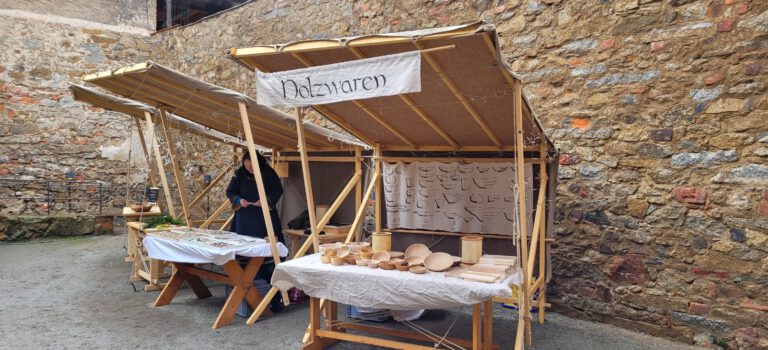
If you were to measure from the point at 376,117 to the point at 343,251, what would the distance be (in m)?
1.14

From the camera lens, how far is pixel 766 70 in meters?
3.43

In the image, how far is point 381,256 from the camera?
10.4ft

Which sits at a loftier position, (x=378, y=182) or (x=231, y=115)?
(x=231, y=115)

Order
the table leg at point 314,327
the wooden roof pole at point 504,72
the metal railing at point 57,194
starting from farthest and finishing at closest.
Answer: the metal railing at point 57,194 → the table leg at point 314,327 → the wooden roof pole at point 504,72

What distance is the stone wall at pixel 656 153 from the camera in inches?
138

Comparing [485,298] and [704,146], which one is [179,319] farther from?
[704,146]

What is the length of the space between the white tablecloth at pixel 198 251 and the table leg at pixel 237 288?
0.55 ft

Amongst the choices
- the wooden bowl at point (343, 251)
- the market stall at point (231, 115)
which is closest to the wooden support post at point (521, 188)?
the wooden bowl at point (343, 251)

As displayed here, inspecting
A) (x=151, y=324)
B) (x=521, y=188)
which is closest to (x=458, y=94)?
(x=521, y=188)

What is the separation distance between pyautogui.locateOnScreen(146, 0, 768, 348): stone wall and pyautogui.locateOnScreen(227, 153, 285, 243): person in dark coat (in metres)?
2.78

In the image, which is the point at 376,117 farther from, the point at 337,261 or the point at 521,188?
the point at 521,188

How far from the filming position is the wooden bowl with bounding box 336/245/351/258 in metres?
3.21

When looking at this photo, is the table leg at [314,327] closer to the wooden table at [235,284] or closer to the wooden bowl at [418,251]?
the wooden bowl at [418,251]

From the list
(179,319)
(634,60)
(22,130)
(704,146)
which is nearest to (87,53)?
(22,130)
